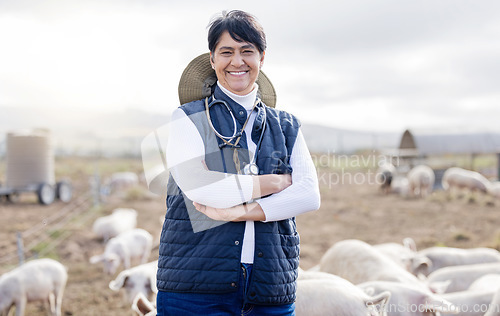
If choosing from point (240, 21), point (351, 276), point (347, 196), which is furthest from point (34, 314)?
point (347, 196)

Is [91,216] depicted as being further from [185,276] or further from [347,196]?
[185,276]

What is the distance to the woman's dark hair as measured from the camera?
199cm

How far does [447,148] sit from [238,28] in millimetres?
27582

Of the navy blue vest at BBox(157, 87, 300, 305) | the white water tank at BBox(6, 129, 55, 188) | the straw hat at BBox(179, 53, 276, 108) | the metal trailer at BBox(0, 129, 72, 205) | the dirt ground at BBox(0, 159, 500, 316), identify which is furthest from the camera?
the white water tank at BBox(6, 129, 55, 188)

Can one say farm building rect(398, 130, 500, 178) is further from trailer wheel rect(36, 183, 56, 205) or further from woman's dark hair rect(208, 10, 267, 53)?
woman's dark hair rect(208, 10, 267, 53)

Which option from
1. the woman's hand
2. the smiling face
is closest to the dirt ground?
the woman's hand

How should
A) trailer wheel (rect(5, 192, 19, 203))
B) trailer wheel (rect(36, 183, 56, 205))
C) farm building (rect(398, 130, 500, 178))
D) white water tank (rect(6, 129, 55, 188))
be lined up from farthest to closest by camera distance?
farm building (rect(398, 130, 500, 178)), white water tank (rect(6, 129, 55, 188)), trailer wheel (rect(5, 192, 19, 203)), trailer wheel (rect(36, 183, 56, 205))

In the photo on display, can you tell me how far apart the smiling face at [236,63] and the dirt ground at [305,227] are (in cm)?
449

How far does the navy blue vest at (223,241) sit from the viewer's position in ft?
6.15

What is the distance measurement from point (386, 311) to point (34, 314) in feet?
15.2

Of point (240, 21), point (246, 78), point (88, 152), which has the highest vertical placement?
point (240, 21)

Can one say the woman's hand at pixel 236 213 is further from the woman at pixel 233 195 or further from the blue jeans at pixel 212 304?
the blue jeans at pixel 212 304

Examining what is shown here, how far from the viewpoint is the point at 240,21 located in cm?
200

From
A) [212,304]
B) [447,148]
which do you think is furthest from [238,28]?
[447,148]
